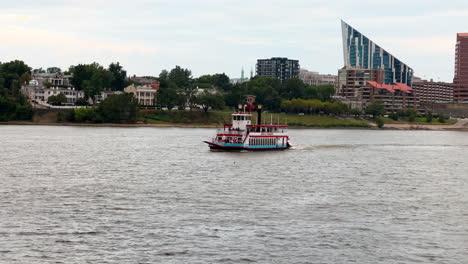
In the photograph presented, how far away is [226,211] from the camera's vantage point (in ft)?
183

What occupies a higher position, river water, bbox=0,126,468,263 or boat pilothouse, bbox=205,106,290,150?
boat pilothouse, bbox=205,106,290,150

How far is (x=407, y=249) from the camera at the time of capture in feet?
147

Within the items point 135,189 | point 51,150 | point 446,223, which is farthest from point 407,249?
point 51,150

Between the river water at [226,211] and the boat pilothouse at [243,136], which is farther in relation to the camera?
the boat pilothouse at [243,136]

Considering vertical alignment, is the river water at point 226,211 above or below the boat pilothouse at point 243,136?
below

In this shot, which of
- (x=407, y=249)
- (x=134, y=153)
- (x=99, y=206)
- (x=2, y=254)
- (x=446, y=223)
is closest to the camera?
(x=2, y=254)

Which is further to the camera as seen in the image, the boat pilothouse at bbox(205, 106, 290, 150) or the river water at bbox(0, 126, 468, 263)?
the boat pilothouse at bbox(205, 106, 290, 150)

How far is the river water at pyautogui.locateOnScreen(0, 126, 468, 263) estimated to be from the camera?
42.9m

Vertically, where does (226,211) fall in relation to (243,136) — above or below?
below

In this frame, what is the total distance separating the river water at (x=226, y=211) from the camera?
141 ft

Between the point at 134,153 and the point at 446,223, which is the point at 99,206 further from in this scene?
the point at 134,153

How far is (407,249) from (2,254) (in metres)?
24.8

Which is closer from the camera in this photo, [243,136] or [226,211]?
[226,211]

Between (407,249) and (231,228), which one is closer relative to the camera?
(407,249)
